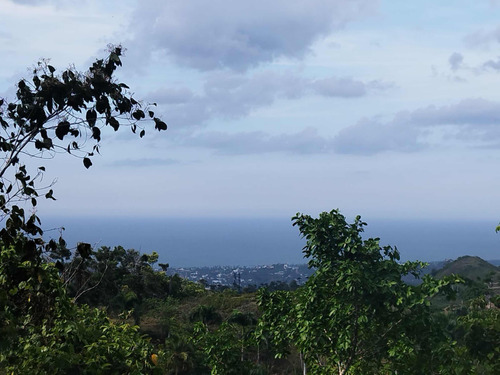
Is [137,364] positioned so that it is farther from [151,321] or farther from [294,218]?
[151,321]

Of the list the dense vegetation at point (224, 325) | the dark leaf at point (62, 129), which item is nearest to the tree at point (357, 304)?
the dense vegetation at point (224, 325)

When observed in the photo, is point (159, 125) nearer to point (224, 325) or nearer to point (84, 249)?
point (84, 249)

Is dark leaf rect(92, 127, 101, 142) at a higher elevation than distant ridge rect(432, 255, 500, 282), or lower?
higher

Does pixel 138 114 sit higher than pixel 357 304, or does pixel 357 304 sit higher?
pixel 138 114

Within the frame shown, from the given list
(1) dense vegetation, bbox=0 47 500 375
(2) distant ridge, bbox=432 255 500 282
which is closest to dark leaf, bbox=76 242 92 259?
(1) dense vegetation, bbox=0 47 500 375

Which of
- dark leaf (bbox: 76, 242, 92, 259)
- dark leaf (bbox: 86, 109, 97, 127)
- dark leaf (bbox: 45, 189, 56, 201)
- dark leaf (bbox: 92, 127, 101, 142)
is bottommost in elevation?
dark leaf (bbox: 76, 242, 92, 259)

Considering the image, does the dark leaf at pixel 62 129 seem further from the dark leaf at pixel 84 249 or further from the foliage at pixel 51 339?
the foliage at pixel 51 339

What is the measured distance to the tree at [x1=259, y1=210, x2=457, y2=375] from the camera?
11039 millimetres

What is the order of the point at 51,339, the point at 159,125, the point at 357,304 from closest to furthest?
1. the point at 159,125
2. the point at 51,339
3. the point at 357,304

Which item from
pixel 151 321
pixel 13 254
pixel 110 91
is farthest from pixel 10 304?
pixel 151 321

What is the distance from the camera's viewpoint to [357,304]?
11336 millimetres

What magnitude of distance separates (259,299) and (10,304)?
703 centimetres

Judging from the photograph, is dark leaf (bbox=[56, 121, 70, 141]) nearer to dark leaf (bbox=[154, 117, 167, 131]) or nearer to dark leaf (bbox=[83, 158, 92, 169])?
dark leaf (bbox=[83, 158, 92, 169])

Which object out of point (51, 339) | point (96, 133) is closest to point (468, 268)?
point (51, 339)
